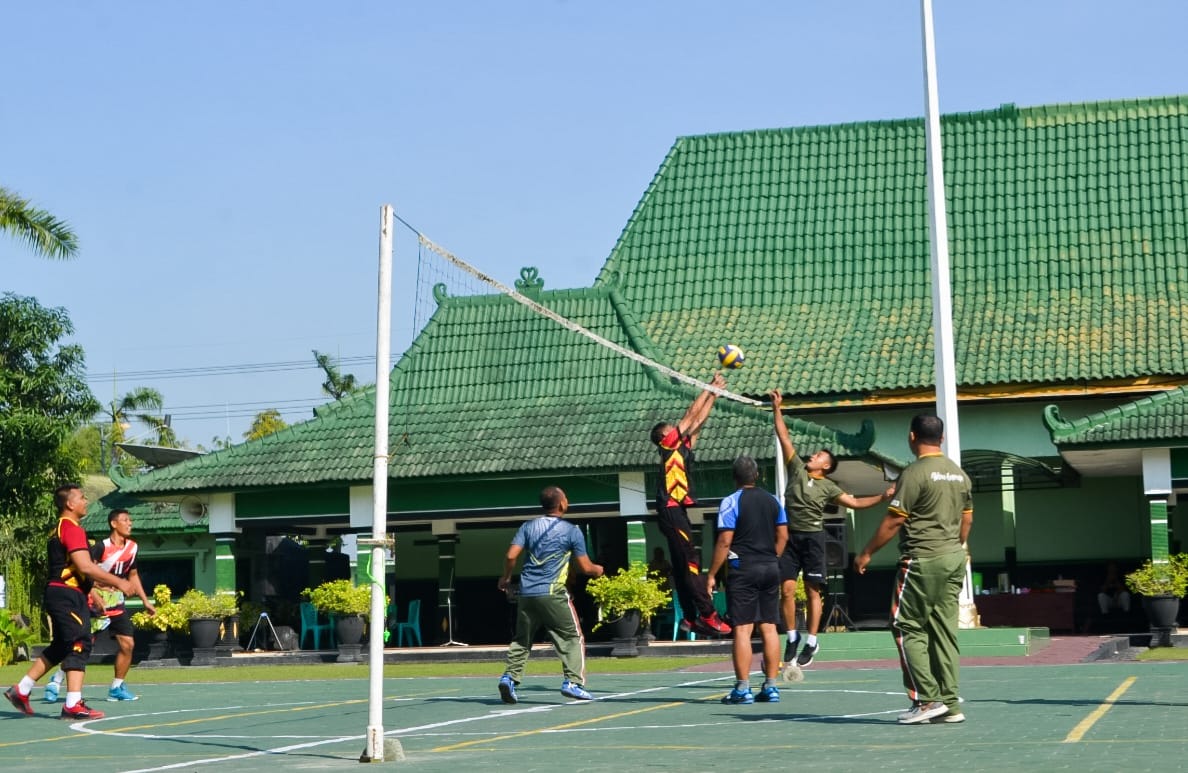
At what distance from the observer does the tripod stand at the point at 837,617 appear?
29.2m

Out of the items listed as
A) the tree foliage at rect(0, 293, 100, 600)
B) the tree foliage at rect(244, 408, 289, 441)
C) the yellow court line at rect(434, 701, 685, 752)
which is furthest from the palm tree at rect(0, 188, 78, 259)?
the tree foliage at rect(244, 408, 289, 441)

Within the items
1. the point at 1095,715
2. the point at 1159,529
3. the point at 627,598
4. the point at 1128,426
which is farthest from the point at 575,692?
the point at 1159,529

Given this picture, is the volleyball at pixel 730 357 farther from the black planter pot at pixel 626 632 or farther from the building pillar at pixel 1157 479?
the building pillar at pixel 1157 479

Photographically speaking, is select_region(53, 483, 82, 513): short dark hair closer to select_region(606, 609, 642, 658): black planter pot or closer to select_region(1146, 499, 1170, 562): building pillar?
select_region(606, 609, 642, 658): black planter pot

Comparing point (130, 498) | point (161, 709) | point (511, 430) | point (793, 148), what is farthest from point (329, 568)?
point (161, 709)

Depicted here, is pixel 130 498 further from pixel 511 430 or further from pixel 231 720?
pixel 231 720

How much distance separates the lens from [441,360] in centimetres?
3412

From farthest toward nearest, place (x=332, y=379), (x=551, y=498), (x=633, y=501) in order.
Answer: (x=332, y=379) < (x=633, y=501) < (x=551, y=498)

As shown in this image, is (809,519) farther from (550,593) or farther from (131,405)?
(131,405)

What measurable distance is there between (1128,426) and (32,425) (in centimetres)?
2415

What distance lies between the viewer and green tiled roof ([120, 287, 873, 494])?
101 ft

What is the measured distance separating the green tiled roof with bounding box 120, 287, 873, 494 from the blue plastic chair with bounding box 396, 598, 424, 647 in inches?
138

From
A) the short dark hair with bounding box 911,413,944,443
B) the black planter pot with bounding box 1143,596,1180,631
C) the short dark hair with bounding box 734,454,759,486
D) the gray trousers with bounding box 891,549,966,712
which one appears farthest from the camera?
the black planter pot with bounding box 1143,596,1180,631

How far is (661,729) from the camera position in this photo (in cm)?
1254
